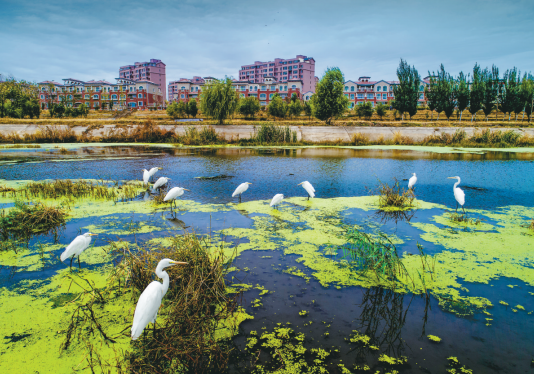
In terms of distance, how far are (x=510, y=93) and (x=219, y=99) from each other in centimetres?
3913

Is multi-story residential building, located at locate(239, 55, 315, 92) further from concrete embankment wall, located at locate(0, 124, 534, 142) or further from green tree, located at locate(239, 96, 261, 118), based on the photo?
concrete embankment wall, located at locate(0, 124, 534, 142)

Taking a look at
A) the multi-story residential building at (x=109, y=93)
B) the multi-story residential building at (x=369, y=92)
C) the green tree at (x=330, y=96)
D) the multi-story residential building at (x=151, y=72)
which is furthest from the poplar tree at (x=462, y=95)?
the multi-story residential building at (x=151, y=72)

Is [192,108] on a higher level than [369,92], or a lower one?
lower

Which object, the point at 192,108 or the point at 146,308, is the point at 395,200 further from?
the point at 192,108

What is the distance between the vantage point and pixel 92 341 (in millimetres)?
2664

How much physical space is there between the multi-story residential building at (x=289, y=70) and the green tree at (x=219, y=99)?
67094 millimetres

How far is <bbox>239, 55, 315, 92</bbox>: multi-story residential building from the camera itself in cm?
9562

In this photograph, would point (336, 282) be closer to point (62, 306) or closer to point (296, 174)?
point (62, 306)

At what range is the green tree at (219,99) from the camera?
27906 millimetres

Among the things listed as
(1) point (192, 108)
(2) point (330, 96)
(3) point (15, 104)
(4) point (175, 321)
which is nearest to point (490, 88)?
(2) point (330, 96)

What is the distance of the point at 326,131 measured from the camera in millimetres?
27672

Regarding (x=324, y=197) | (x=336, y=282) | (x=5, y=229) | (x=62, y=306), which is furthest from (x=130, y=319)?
(x=324, y=197)

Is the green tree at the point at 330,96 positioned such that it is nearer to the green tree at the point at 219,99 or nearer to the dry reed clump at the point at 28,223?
the green tree at the point at 219,99

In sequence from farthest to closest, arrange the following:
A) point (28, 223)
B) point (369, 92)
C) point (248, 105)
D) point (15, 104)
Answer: point (369, 92), point (248, 105), point (15, 104), point (28, 223)
